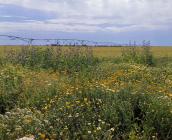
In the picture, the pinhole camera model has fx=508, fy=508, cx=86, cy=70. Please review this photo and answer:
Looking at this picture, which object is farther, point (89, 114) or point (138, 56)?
point (138, 56)

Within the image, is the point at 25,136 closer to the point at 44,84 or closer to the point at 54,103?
the point at 54,103

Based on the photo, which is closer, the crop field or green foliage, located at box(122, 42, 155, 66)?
the crop field

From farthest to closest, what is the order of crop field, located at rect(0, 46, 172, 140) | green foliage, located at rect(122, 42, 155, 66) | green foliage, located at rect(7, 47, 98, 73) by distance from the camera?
1. green foliage, located at rect(122, 42, 155, 66)
2. green foliage, located at rect(7, 47, 98, 73)
3. crop field, located at rect(0, 46, 172, 140)

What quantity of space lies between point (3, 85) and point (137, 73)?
16.9 ft

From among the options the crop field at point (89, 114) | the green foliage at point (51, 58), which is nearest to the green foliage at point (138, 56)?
the green foliage at point (51, 58)

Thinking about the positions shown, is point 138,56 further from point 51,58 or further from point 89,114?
point 89,114

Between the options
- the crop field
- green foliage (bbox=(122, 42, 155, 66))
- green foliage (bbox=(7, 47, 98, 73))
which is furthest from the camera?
green foliage (bbox=(122, 42, 155, 66))

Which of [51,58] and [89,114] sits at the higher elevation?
[51,58]

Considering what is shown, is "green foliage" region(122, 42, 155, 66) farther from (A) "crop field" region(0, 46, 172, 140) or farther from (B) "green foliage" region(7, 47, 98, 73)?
(A) "crop field" region(0, 46, 172, 140)

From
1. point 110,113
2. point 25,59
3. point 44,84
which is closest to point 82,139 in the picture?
point 110,113

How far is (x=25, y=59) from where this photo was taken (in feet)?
72.5

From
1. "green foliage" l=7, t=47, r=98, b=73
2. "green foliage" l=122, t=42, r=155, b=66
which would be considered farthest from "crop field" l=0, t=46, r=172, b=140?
"green foliage" l=122, t=42, r=155, b=66

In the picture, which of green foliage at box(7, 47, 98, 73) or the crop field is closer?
the crop field

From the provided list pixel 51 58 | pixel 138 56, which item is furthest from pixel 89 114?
pixel 138 56
